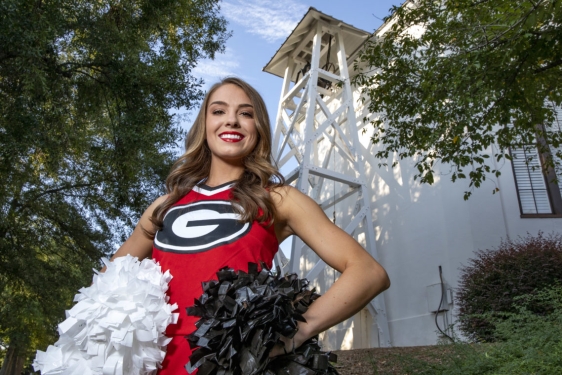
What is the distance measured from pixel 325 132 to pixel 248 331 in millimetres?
10687

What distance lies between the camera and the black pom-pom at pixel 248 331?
123cm

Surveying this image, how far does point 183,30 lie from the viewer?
948 cm

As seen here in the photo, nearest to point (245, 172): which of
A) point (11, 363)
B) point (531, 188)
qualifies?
point (531, 188)

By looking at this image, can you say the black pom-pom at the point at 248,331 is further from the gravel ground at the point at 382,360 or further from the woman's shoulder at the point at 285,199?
the gravel ground at the point at 382,360

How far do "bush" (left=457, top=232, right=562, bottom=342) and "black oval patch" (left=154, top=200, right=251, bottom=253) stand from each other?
596cm

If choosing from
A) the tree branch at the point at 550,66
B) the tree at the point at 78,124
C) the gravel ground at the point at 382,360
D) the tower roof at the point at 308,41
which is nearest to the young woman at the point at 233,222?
the gravel ground at the point at 382,360

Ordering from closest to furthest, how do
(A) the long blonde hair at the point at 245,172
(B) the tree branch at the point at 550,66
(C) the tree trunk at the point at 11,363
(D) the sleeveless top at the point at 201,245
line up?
(D) the sleeveless top at the point at 201,245
(A) the long blonde hair at the point at 245,172
(B) the tree branch at the point at 550,66
(C) the tree trunk at the point at 11,363

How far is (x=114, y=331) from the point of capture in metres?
1.36

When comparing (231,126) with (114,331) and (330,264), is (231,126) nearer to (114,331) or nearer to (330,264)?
(330,264)

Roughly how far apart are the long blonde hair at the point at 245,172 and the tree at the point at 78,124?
184 inches

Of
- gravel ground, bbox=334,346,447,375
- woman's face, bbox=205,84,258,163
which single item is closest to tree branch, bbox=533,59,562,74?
gravel ground, bbox=334,346,447,375

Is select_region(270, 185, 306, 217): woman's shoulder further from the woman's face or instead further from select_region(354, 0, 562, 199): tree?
select_region(354, 0, 562, 199): tree

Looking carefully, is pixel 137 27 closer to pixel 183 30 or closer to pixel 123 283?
pixel 183 30

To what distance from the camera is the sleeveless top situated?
5.24 ft
